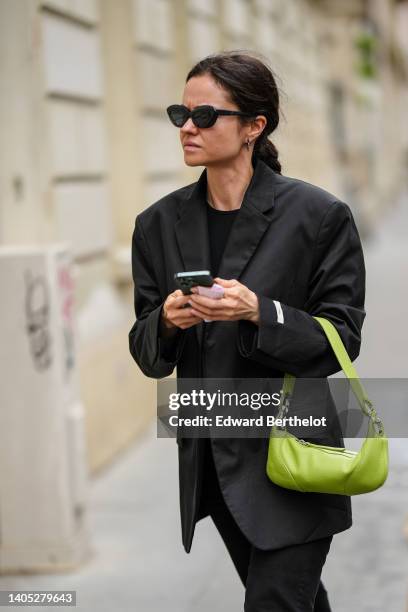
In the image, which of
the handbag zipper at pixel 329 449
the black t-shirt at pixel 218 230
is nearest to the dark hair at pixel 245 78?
the black t-shirt at pixel 218 230

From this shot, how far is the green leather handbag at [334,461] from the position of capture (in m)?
2.55

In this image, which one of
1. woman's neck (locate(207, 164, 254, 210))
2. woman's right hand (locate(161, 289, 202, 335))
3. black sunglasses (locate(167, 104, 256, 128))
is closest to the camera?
woman's right hand (locate(161, 289, 202, 335))

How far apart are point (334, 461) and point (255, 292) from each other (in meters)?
0.43

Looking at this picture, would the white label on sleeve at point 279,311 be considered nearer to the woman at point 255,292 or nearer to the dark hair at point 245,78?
the woman at point 255,292

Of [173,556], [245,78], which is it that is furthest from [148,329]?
[173,556]

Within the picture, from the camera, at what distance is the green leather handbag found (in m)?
2.55

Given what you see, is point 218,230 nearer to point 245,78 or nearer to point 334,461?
point 245,78

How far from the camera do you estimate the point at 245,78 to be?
263 cm

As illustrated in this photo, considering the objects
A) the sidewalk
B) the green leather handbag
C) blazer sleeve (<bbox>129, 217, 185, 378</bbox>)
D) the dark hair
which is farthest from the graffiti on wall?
the green leather handbag

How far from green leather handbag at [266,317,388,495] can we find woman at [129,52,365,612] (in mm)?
75

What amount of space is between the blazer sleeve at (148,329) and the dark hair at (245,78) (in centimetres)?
42

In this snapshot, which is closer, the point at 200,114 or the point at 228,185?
the point at 200,114

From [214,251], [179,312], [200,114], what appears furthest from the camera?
[214,251]

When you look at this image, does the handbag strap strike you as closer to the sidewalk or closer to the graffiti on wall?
the sidewalk
